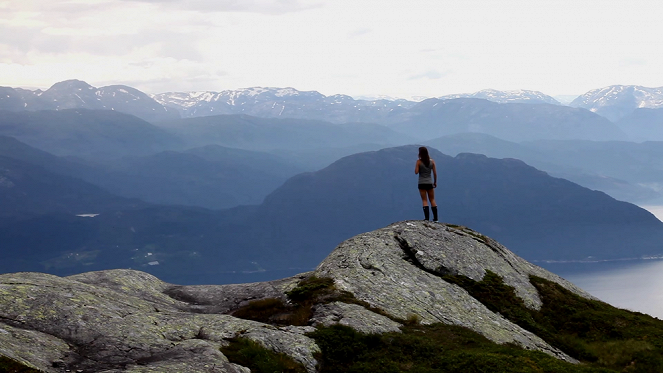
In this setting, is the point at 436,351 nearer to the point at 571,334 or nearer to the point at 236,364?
the point at 236,364

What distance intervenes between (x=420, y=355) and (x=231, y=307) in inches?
386

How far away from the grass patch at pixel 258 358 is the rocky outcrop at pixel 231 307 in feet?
1.09

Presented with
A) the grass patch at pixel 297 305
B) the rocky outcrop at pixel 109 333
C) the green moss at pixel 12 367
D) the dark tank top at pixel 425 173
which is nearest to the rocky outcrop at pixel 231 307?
the rocky outcrop at pixel 109 333

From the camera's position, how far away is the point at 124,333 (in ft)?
57.8

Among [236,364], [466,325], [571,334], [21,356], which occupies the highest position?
[21,356]

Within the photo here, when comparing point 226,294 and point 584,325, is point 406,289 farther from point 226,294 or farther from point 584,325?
point 226,294

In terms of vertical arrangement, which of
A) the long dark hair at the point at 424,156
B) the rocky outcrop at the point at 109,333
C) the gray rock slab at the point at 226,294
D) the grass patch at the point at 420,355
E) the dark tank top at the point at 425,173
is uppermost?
the long dark hair at the point at 424,156

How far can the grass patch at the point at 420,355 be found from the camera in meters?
17.9

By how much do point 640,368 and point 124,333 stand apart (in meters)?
20.7

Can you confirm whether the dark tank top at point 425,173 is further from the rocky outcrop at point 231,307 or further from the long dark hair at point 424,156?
the rocky outcrop at point 231,307

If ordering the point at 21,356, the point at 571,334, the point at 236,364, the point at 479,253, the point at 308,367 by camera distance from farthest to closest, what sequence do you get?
the point at 479,253 < the point at 571,334 < the point at 308,367 < the point at 236,364 < the point at 21,356

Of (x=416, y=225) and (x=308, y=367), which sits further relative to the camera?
(x=416, y=225)

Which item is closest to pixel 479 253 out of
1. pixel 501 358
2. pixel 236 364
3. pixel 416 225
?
pixel 416 225

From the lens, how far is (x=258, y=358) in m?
17.2
